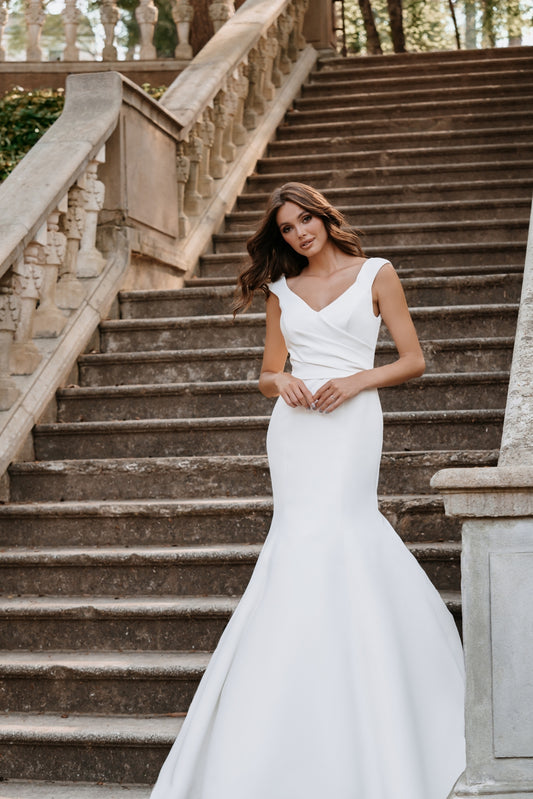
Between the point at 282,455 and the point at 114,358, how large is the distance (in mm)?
2863

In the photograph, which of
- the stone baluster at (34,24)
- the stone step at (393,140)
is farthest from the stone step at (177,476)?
the stone baluster at (34,24)

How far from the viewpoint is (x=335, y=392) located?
11.7 feet

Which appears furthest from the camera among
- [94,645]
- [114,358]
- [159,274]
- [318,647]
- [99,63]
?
[99,63]

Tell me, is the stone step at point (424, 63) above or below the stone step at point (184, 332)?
above

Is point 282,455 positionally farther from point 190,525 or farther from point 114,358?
point 114,358

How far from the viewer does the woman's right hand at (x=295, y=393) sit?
361cm

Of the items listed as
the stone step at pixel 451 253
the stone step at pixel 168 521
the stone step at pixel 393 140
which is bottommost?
the stone step at pixel 168 521

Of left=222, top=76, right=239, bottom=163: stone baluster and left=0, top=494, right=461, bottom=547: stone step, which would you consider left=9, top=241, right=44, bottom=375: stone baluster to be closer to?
left=0, top=494, right=461, bottom=547: stone step

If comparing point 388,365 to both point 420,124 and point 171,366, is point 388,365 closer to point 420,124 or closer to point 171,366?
point 171,366

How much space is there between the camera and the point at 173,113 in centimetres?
788

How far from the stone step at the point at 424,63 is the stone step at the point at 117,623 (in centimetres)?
784

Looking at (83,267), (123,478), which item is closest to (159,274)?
(83,267)

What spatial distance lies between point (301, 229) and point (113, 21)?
8.52 metres

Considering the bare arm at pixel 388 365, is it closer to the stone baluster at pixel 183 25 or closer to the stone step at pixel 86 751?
the stone step at pixel 86 751
